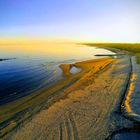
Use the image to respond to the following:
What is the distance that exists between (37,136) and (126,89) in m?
9.96

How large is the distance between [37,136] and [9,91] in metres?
9.51

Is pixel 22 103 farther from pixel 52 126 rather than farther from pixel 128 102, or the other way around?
pixel 128 102

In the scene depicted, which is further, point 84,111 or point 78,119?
point 84,111

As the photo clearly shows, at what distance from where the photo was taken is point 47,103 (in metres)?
12.6

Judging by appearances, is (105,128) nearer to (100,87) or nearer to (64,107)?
(64,107)

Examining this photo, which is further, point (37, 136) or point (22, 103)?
point (22, 103)

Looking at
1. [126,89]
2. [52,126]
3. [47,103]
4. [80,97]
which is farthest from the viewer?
[126,89]

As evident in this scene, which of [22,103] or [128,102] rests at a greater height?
[128,102]

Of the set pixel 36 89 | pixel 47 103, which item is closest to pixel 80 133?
pixel 47 103

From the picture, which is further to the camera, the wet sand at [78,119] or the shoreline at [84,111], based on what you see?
the shoreline at [84,111]

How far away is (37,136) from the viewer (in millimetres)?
8078

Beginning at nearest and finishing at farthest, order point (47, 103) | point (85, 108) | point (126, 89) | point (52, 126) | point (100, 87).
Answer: point (52, 126)
point (85, 108)
point (47, 103)
point (126, 89)
point (100, 87)

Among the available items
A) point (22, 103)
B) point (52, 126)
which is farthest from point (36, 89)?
point (52, 126)

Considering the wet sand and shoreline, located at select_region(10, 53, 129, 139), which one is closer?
the wet sand
